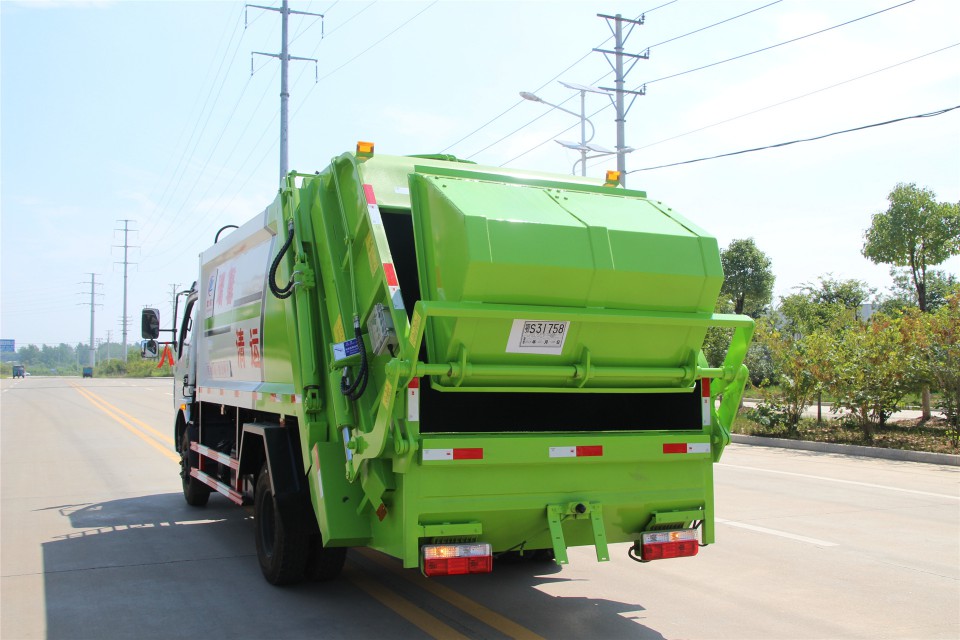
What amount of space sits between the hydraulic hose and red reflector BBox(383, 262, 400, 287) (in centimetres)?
131

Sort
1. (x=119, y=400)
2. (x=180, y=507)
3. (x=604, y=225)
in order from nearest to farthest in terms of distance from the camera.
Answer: (x=604, y=225) < (x=180, y=507) < (x=119, y=400)

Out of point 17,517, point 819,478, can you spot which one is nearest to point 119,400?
point 17,517

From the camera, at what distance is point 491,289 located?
452 centimetres

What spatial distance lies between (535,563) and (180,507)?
4.88 meters

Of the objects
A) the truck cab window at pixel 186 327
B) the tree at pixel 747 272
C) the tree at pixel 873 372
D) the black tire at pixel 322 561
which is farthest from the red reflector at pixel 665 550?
the tree at pixel 747 272

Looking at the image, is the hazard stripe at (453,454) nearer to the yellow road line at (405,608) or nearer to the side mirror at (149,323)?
the yellow road line at (405,608)

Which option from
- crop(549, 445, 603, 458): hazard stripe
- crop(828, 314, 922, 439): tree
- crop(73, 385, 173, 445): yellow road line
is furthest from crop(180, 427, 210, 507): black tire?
crop(828, 314, 922, 439): tree

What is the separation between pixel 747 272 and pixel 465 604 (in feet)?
122

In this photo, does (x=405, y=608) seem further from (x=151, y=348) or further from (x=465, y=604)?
(x=151, y=348)

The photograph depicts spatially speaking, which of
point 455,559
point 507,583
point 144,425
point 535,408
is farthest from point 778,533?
point 144,425

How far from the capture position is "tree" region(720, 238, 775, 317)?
1577 inches

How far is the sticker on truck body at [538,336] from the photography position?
184 inches

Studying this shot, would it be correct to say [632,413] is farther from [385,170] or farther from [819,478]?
[819,478]

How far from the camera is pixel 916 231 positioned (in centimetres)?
2588
